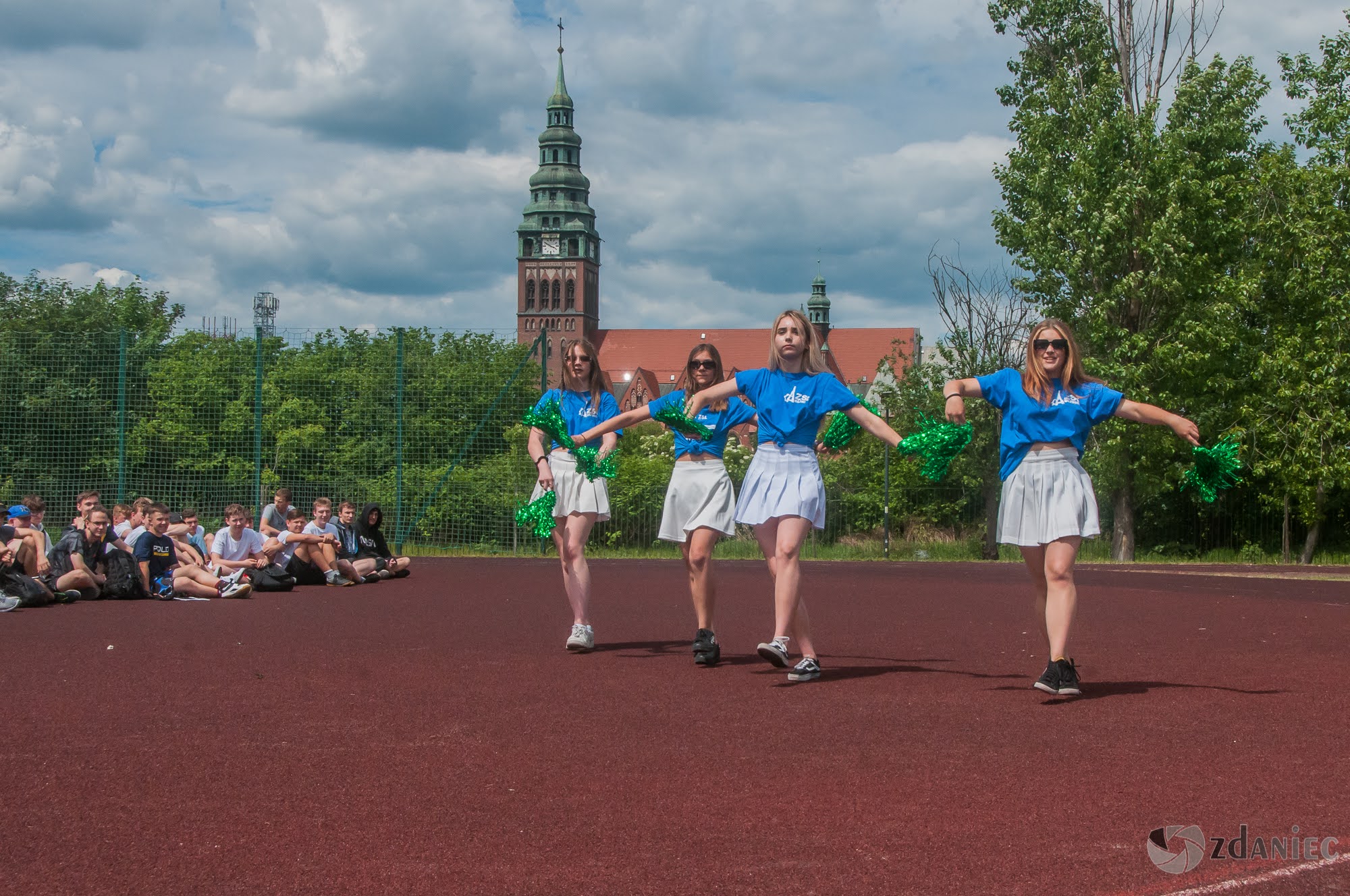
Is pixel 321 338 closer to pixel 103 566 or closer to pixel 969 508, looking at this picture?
pixel 103 566

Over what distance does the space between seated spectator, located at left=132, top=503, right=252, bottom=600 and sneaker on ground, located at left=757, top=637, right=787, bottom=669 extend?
7.70 m

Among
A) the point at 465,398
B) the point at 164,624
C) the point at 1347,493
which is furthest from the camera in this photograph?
the point at 1347,493

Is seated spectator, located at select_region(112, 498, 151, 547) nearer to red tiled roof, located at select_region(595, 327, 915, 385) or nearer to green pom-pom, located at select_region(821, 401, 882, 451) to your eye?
green pom-pom, located at select_region(821, 401, 882, 451)

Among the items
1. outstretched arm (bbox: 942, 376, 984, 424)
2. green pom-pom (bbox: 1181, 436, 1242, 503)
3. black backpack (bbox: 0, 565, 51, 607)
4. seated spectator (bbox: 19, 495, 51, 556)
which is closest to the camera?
outstretched arm (bbox: 942, 376, 984, 424)

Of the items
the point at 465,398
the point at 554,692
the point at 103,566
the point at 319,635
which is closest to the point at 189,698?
the point at 554,692

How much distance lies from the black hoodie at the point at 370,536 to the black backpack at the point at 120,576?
3.69m

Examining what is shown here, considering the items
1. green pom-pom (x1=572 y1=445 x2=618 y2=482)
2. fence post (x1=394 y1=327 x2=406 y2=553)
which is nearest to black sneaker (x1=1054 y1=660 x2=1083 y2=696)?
green pom-pom (x1=572 y1=445 x2=618 y2=482)

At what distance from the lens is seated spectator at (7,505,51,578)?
488 inches

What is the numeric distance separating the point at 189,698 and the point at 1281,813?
16.1ft

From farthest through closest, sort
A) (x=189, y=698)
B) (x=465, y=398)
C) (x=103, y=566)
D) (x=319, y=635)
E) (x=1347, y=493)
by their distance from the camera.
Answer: (x=1347, y=493) → (x=465, y=398) → (x=103, y=566) → (x=319, y=635) → (x=189, y=698)

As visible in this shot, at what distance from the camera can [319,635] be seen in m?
9.48

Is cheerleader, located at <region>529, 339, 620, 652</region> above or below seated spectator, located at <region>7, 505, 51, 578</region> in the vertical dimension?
above

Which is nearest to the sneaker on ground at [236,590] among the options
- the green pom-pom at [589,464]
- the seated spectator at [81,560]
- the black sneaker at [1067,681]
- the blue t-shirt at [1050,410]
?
the seated spectator at [81,560]

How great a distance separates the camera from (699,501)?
769 centimetres
